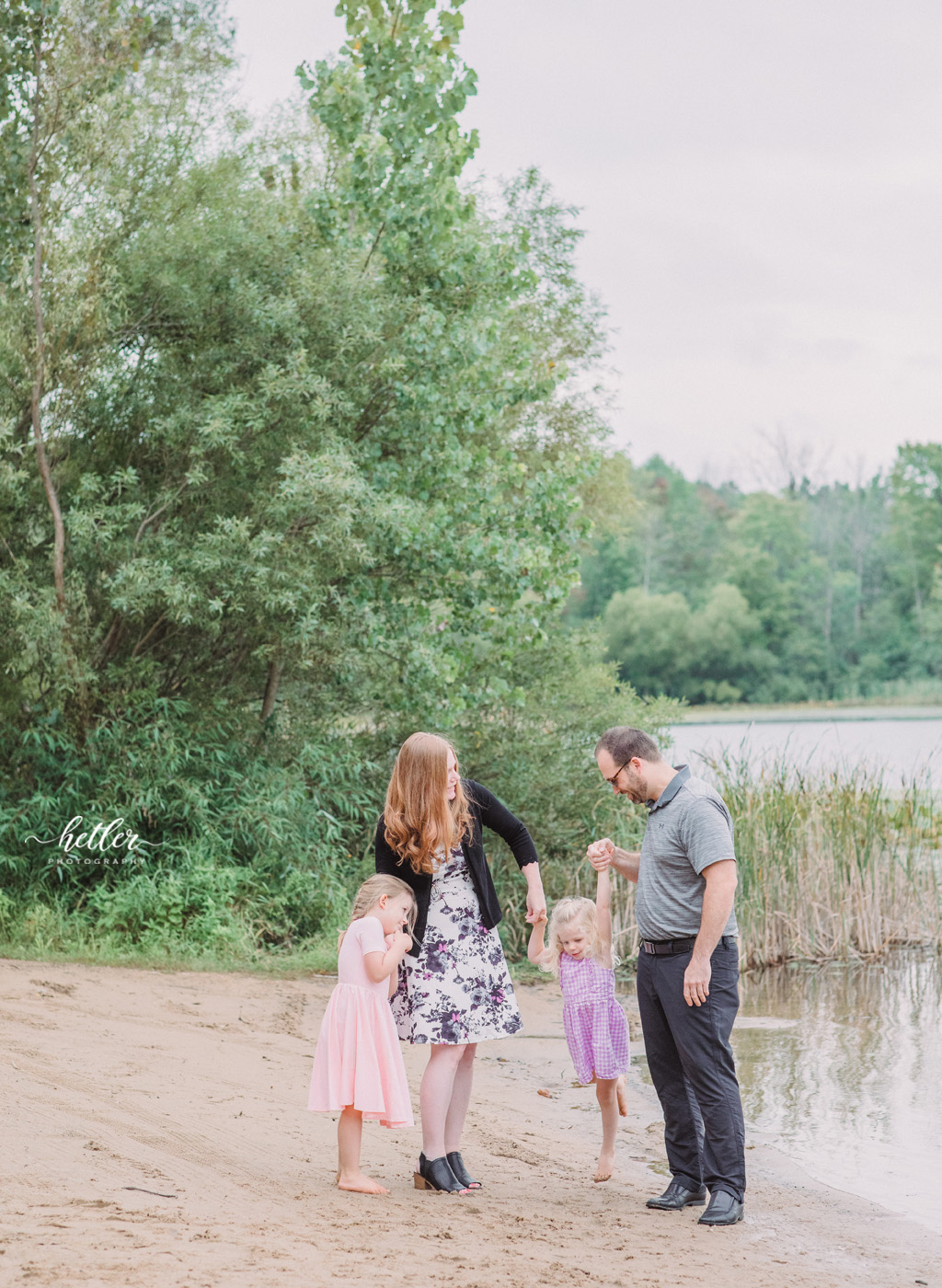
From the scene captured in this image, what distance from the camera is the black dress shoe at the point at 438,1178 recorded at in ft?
13.7

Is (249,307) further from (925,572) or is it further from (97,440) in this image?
(925,572)

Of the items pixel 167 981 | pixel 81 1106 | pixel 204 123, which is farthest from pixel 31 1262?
pixel 204 123

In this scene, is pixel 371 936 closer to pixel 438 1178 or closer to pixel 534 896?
pixel 534 896

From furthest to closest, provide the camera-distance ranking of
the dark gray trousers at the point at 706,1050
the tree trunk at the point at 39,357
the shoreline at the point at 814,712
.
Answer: the shoreline at the point at 814,712
the tree trunk at the point at 39,357
the dark gray trousers at the point at 706,1050

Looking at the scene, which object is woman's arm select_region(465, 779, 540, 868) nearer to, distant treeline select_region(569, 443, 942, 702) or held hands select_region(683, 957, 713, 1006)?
held hands select_region(683, 957, 713, 1006)

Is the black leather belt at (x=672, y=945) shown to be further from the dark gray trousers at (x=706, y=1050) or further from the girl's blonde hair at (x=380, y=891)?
the girl's blonde hair at (x=380, y=891)

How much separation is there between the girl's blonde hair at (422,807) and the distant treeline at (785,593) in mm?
41235

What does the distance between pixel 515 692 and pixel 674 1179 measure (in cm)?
617

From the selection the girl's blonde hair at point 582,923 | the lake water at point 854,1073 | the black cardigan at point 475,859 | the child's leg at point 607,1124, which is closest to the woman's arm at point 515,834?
the black cardigan at point 475,859

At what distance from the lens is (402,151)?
31.8 ft

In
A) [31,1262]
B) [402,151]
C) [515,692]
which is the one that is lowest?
[31,1262]

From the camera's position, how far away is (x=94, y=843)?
9.16m

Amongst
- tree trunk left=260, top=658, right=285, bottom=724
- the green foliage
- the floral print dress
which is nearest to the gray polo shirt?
the floral print dress

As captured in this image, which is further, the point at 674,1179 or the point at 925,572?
the point at 925,572
